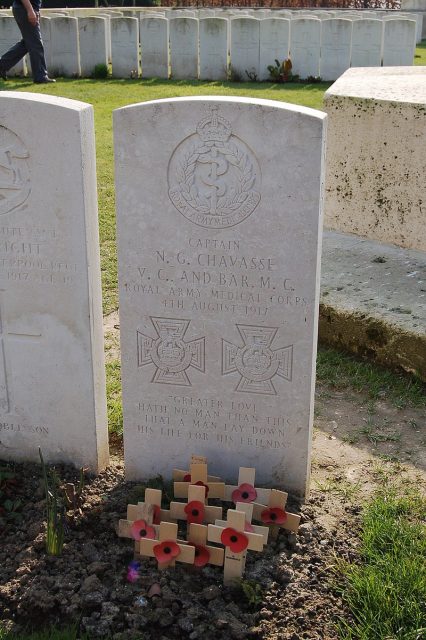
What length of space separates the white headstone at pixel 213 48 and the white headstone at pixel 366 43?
2.04 meters

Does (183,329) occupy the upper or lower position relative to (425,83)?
lower

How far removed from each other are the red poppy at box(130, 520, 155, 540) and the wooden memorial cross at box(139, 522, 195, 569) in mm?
41

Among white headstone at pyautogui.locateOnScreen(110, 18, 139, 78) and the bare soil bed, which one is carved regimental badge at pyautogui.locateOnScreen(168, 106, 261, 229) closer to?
the bare soil bed

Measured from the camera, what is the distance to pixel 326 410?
4.09m

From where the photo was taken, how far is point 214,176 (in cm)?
298

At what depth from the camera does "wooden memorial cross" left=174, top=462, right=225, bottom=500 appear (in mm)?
3189

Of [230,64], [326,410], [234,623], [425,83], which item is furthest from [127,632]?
[230,64]

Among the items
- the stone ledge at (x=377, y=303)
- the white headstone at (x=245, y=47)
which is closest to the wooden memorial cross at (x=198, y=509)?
the stone ledge at (x=377, y=303)

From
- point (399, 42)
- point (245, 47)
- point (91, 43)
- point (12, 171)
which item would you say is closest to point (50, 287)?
point (12, 171)

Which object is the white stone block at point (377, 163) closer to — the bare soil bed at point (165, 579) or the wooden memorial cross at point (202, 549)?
the bare soil bed at point (165, 579)

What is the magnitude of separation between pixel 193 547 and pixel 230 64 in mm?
11382

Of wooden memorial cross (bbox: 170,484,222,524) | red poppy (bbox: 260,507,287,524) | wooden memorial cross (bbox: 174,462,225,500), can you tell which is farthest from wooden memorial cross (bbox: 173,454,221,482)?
red poppy (bbox: 260,507,287,524)

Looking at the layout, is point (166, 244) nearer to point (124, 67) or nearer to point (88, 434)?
point (88, 434)

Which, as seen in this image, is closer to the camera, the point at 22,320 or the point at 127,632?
the point at 127,632
